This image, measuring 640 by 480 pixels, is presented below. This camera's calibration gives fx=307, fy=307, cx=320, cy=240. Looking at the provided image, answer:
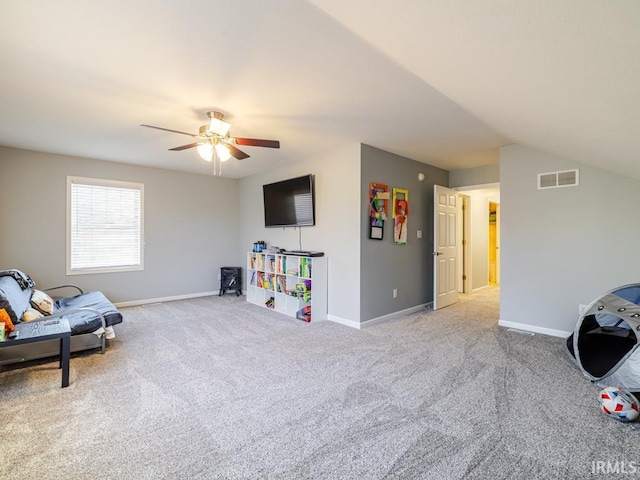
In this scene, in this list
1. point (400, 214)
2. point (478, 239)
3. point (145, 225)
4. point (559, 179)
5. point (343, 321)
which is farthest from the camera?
point (478, 239)

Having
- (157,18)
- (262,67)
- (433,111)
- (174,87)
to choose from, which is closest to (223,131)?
(174,87)

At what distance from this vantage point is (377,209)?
4.25 meters

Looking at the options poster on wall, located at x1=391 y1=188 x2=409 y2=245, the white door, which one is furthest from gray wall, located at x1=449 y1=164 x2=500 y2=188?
poster on wall, located at x1=391 y1=188 x2=409 y2=245

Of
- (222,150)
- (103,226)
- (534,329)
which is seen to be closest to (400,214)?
(534,329)

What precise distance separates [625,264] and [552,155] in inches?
55.9

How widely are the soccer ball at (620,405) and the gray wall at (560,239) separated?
181 cm

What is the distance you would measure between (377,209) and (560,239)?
7.19ft

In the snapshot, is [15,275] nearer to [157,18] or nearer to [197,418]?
[197,418]

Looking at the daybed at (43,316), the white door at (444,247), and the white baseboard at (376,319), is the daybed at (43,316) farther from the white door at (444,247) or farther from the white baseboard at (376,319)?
the white door at (444,247)

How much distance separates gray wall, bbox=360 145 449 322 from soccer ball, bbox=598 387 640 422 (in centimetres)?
243

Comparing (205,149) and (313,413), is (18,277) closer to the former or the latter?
(205,149)

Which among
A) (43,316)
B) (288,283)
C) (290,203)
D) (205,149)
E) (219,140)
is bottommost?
(43,316)

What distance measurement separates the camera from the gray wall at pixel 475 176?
5012mm

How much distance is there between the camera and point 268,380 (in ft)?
8.36
